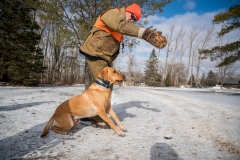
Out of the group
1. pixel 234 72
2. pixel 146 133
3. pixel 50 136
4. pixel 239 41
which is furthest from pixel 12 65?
pixel 234 72

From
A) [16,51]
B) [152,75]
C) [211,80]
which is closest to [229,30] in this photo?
[16,51]

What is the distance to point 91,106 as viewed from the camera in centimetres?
254

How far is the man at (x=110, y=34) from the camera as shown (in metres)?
2.10

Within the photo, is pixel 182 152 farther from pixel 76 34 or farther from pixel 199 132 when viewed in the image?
pixel 76 34

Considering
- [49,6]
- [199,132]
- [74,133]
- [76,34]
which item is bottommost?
[74,133]

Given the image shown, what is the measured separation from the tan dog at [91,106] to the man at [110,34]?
302mm

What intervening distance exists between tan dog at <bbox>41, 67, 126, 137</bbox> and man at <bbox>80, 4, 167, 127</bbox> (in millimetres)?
302

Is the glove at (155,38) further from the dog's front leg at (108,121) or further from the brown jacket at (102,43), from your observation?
the dog's front leg at (108,121)

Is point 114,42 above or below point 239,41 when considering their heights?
below

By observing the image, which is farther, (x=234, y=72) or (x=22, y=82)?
(x=234, y=72)

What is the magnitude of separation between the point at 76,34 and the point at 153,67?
104ft

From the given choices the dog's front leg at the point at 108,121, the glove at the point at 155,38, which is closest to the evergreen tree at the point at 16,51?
the dog's front leg at the point at 108,121

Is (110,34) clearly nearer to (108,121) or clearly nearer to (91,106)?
(91,106)

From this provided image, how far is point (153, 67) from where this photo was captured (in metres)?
36.7
